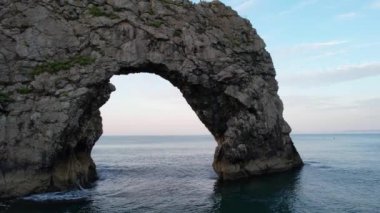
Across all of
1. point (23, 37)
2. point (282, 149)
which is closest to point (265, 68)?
point (282, 149)

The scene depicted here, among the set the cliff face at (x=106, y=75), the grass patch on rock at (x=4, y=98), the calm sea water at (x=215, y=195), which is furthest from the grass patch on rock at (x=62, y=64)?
the calm sea water at (x=215, y=195)

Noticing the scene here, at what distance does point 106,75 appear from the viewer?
42375 millimetres

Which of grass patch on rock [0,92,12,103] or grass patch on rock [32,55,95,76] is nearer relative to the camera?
grass patch on rock [0,92,12,103]

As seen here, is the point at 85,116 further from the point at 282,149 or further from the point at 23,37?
the point at 282,149

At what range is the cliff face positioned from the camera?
39.2 meters

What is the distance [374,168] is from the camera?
206 feet

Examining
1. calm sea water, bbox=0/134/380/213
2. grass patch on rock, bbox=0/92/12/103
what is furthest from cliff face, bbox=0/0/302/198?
calm sea water, bbox=0/134/380/213

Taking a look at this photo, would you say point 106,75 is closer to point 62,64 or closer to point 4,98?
point 62,64

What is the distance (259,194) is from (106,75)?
822 inches

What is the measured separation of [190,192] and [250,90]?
52.5 feet

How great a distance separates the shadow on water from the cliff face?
11.3 ft

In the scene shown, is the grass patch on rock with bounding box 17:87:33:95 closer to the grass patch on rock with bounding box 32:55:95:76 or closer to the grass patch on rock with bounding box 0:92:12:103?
the grass patch on rock with bounding box 0:92:12:103

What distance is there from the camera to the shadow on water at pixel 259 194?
1385 inches

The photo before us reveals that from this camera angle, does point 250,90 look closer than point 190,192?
No
